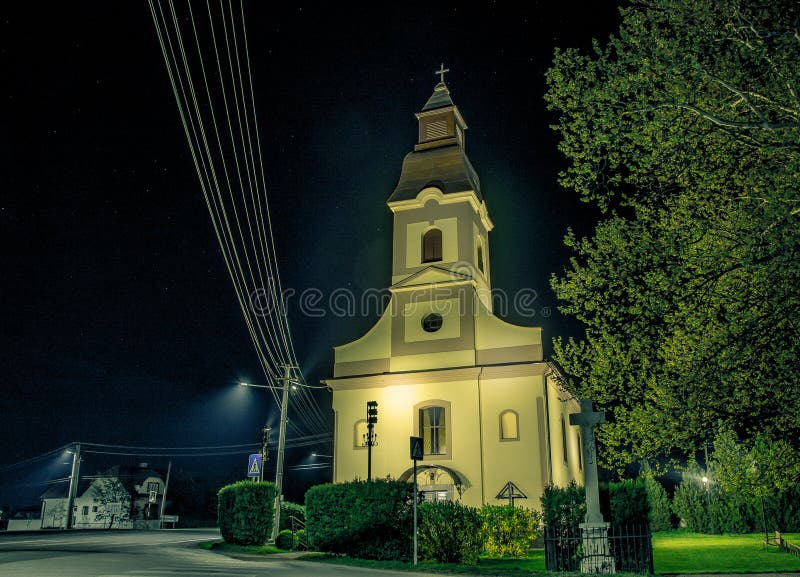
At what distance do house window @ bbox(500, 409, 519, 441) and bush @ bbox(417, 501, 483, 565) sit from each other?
1004cm

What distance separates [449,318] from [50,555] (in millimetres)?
17216

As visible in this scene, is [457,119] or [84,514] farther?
[84,514]

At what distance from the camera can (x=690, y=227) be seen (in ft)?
38.2

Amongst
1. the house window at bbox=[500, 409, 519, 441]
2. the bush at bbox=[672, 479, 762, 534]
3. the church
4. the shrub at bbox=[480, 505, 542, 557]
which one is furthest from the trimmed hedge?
the shrub at bbox=[480, 505, 542, 557]

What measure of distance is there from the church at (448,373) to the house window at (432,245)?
2.1 inches

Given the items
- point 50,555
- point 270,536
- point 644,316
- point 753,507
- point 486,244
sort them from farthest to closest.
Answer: point 753,507 → point 486,244 → point 270,536 → point 50,555 → point 644,316

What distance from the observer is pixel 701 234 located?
11039mm

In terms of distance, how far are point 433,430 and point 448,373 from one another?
7.87ft

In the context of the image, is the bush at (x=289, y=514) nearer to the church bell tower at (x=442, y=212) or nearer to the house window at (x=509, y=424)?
the house window at (x=509, y=424)

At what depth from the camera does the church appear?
26031 millimetres

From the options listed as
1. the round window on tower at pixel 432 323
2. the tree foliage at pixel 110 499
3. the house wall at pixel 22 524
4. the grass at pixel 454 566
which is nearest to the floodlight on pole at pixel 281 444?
the round window on tower at pixel 432 323

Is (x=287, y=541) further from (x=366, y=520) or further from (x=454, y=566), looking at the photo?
(x=454, y=566)

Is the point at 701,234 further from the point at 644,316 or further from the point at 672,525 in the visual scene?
the point at 672,525

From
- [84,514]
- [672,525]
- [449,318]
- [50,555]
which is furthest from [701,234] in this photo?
[84,514]
